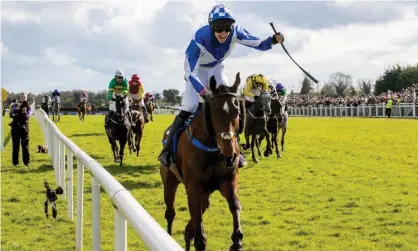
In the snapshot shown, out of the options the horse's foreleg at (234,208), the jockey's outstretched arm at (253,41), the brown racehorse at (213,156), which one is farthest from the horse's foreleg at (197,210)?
the jockey's outstretched arm at (253,41)

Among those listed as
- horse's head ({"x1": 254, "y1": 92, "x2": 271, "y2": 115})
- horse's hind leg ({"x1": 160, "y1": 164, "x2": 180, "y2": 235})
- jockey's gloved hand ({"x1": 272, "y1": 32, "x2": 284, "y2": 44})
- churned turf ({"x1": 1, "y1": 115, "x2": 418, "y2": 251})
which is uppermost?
jockey's gloved hand ({"x1": 272, "y1": 32, "x2": 284, "y2": 44})

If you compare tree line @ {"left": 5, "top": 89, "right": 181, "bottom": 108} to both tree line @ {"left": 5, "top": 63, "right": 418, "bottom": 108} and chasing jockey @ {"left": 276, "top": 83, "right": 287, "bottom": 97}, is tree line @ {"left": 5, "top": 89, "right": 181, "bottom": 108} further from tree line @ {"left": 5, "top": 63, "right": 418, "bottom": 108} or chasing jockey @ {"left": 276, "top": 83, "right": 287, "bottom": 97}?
chasing jockey @ {"left": 276, "top": 83, "right": 287, "bottom": 97}

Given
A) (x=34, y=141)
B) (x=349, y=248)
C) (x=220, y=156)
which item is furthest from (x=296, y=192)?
(x=34, y=141)

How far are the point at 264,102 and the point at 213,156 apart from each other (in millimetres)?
8155

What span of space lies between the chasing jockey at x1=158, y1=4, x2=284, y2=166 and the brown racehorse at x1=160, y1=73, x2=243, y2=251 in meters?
0.34

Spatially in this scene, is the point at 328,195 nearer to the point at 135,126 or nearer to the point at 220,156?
the point at 220,156

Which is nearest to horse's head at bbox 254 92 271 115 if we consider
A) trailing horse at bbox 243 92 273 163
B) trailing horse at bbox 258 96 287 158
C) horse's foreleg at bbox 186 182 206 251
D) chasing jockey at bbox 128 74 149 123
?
trailing horse at bbox 243 92 273 163

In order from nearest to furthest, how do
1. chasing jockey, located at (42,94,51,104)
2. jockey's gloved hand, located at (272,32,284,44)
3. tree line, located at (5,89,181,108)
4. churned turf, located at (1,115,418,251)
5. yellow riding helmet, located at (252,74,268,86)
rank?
jockey's gloved hand, located at (272,32,284,44)
churned turf, located at (1,115,418,251)
yellow riding helmet, located at (252,74,268,86)
chasing jockey, located at (42,94,51,104)
tree line, located at (5,89,181,108)

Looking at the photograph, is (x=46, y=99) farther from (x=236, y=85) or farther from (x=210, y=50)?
(x=236, y=85)

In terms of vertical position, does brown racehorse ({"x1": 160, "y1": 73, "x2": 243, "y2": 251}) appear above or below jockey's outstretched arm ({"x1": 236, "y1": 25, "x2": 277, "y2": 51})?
below

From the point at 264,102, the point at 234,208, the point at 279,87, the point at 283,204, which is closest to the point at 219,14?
the point at 234,208

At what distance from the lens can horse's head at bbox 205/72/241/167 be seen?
425 centimetres

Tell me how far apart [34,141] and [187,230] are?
15145 mm

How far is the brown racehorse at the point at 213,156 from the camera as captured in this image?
4.34 m
